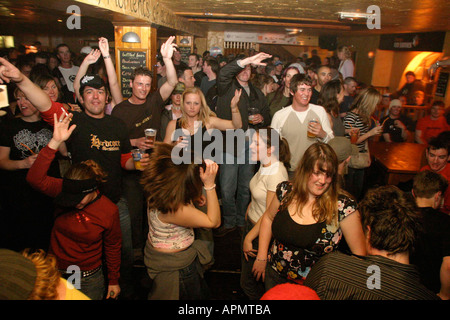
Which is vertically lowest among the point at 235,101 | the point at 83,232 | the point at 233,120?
the point at 83,232

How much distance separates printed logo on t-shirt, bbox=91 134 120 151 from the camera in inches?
97.7

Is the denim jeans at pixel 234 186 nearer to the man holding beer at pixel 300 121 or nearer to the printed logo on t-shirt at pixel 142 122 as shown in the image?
the man holding beer at pixel 300 121

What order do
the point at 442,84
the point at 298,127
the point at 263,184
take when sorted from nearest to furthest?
the point at 263,184 < the point at 298,127 < the point at 442,84

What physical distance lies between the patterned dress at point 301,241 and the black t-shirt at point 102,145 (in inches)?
54.0

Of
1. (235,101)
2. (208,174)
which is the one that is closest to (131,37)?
(235,101)

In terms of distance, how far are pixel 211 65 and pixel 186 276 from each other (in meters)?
4.47

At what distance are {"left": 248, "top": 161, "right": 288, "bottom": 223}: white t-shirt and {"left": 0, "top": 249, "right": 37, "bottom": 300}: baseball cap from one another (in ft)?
5.26

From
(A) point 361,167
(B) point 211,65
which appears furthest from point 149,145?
(B) point 211,65

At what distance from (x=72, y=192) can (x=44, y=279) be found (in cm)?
85

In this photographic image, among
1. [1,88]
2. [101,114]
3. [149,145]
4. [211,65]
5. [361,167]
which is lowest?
[361,167]

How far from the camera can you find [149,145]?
2.62 metres

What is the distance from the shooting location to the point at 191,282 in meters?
1.96

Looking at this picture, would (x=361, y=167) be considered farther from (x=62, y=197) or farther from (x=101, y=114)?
(x=62, y=197)

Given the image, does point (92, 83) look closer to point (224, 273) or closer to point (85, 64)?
point (85, 64)
